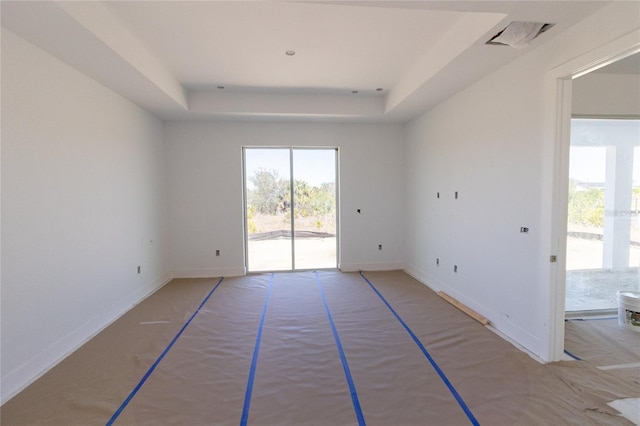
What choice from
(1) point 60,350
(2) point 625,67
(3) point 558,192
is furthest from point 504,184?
(1) point 60,350

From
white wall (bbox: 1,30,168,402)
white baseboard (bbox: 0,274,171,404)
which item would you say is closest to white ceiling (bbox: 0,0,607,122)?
white wall (bbox: 1,30,168,402)

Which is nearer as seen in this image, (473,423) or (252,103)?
(473,423)

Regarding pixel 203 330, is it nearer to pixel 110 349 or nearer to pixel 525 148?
pixel 110 349

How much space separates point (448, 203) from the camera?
4.07 m

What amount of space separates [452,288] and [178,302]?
12.0 feet

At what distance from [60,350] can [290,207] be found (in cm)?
353

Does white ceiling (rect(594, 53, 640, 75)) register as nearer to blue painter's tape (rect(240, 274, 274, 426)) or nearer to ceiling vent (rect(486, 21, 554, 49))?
ceiling vent (rect(486, 21, 554, 49))

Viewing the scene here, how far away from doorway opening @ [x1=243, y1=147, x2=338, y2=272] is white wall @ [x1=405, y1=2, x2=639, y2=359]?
188 centimetres

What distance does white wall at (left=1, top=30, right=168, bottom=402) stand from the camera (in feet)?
7.17

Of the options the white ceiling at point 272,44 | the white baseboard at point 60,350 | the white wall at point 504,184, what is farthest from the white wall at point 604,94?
the white baseboard at point 60,350

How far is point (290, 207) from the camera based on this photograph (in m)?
5.38

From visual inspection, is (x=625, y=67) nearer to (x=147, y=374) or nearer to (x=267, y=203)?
(x=267, y=203)

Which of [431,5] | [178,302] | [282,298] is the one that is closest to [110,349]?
[178,302]

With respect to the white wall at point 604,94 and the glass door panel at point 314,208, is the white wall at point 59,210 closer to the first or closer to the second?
the glass door panel at point 314,208
